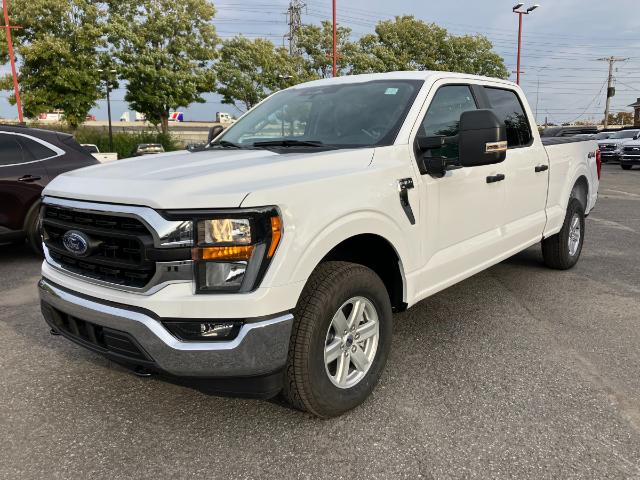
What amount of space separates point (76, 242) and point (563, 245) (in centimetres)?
467

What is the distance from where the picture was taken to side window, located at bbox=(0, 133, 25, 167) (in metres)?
6.36

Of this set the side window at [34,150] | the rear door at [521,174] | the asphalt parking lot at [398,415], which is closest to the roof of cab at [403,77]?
the rear door at [521,174]

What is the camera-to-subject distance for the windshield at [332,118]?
11.0 feet

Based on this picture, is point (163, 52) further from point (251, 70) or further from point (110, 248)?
point (110, 248)

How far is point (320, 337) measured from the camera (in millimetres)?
2561

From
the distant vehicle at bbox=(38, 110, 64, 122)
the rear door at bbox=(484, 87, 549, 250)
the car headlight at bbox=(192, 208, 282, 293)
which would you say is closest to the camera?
the car headlight at bbox=(192, 208, 282, 293)

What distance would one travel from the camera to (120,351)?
2.47m

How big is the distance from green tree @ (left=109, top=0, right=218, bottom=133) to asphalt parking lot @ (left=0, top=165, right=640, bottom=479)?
1349 inches

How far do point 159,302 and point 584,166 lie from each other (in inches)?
196

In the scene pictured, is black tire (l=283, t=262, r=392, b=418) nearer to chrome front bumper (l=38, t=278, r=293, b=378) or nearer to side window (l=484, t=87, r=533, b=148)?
chrome front bumper (l=38, t=278, r=293, b=378)

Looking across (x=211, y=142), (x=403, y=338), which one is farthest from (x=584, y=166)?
(x=211, y=142)

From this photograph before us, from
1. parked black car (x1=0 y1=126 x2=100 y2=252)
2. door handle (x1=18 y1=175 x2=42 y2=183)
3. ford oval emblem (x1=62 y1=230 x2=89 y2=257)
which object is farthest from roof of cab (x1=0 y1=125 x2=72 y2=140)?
ford oval emblem (x1=62 y1=230 x2=89 y2=257)

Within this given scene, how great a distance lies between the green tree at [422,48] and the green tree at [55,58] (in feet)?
62.5

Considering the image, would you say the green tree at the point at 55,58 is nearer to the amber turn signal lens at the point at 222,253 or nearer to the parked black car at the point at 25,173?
the parked black car at the point at 25,173
